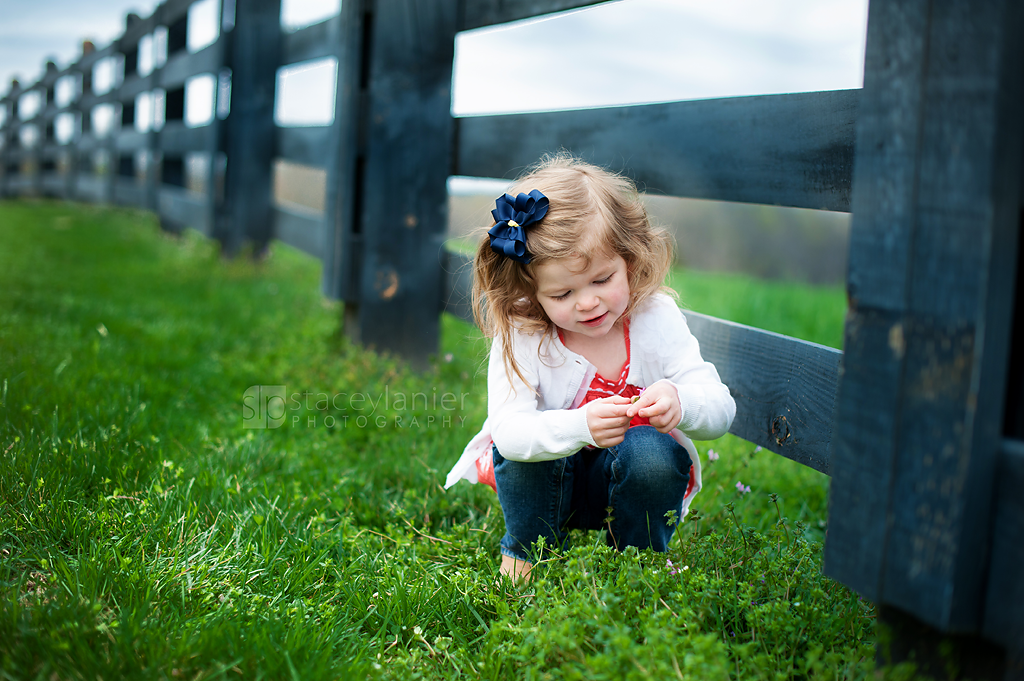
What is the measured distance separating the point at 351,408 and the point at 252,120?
371 centimetres

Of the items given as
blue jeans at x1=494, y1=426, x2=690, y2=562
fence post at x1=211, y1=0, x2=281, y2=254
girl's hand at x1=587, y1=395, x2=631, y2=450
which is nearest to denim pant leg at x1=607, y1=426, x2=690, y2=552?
blue jeans at x1=494, y1=426, x2=690, y2=562

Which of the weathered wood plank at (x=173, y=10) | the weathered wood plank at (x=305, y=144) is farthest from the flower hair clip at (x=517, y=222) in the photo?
the weathered wood plank at (x=173, y=10)

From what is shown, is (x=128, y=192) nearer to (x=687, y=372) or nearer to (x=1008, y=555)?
(x=687, y=372)

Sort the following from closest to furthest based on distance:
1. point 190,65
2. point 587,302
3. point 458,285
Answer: point 587,302
point 458,285
point 190,65

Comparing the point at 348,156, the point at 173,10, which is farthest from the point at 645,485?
the point at 173,10

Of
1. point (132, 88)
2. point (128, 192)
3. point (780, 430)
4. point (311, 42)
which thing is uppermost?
point (132, 88)

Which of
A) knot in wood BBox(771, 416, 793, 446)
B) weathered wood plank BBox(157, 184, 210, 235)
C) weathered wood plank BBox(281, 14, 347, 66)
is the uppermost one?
weathered wood plank BBox(281, 14, 347, 66)

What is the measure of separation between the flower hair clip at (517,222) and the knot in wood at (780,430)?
725 mm

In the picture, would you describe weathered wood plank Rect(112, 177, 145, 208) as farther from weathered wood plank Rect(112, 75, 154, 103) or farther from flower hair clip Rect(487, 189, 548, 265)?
flower hair clip Rect(487, 189, 548, 265)

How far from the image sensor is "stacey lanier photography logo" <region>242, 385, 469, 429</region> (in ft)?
9.23

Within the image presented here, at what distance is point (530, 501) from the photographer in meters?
1.84

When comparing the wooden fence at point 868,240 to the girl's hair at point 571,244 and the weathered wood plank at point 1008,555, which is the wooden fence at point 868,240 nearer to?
the weathered wood plank at point 1008,555

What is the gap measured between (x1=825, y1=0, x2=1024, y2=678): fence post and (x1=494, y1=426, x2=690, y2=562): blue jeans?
1.89 ft

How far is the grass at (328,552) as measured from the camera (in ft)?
4.40
